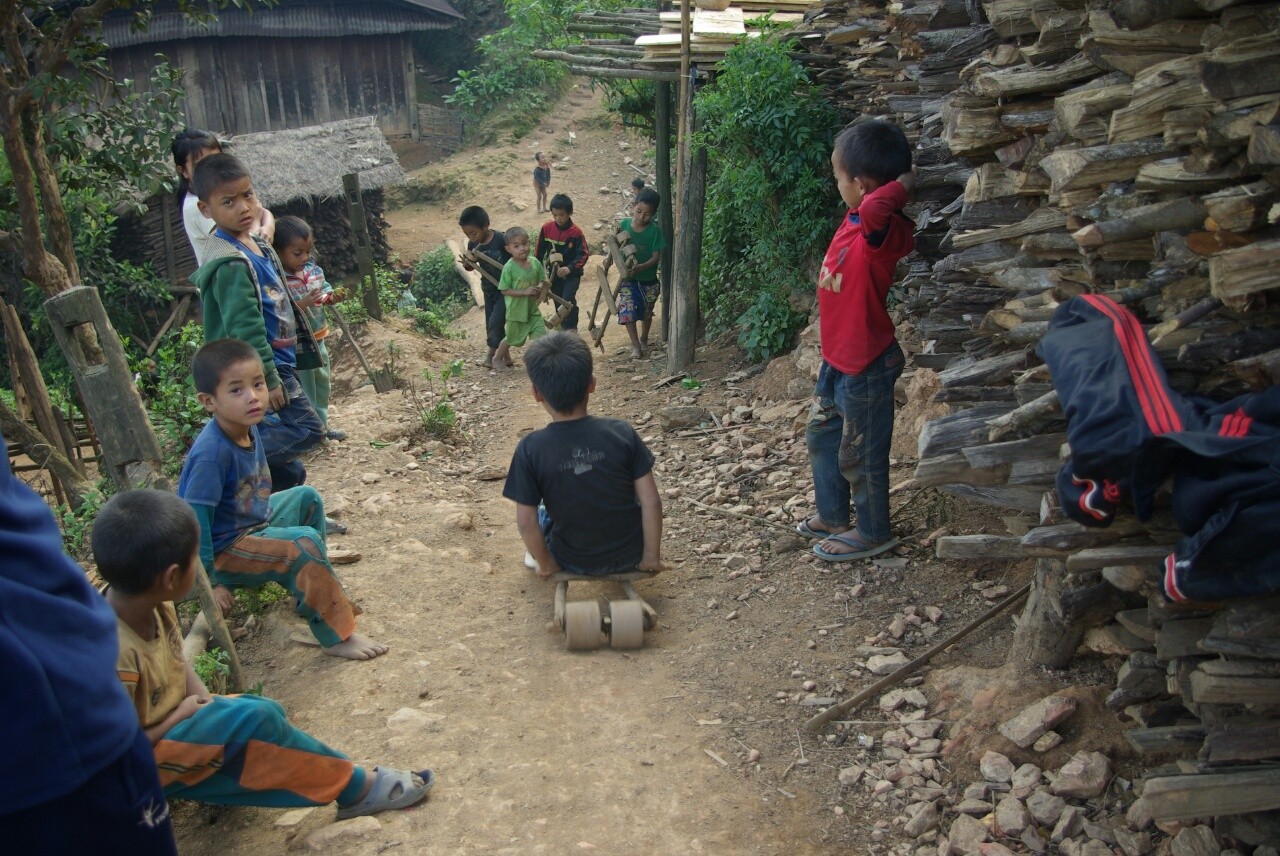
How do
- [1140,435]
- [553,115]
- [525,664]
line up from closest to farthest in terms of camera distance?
1. [1140,435]
2. [525,664]
3. [553,115]

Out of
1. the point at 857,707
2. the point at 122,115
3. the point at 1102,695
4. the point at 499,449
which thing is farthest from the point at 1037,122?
the point at 122,115

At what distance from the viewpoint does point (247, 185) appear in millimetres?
4578

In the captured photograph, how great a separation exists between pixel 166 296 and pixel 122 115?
7320 mm

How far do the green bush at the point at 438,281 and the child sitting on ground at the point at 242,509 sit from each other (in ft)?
44.1

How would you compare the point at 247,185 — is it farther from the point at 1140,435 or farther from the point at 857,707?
the point at 1140,435

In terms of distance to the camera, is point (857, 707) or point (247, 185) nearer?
point (857, 707)

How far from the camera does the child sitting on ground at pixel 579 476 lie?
167 inches

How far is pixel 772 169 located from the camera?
7531mm

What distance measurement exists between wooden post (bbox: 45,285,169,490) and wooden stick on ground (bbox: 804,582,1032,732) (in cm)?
241

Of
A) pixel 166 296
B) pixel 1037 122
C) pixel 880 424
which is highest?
pixel 1037 122

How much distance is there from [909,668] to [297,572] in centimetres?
238

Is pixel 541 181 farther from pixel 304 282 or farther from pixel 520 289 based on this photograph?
pixel 304 282

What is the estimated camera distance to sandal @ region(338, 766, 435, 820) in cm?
314

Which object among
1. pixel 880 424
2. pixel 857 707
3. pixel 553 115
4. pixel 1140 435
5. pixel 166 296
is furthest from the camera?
pixel 553 115
